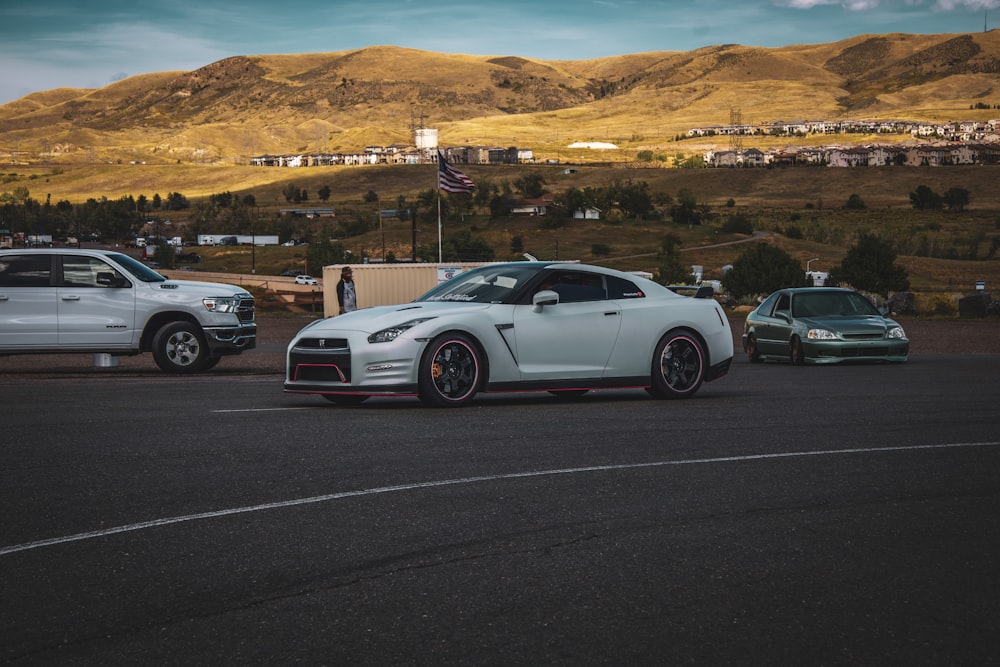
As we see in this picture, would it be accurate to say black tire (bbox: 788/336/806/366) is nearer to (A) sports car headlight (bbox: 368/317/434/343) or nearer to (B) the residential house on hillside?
(A) sports car headlight (bbox: 368/317/434/343)

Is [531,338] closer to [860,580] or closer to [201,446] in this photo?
[201,446]

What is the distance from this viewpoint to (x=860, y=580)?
17.7 ft

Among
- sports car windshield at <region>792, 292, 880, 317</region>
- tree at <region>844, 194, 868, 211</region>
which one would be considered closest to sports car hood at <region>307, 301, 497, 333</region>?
sports car windshield at <region>792, 292, 880, 317</region>

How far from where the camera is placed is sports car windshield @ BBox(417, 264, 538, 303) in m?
12.8

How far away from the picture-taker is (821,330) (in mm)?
20172

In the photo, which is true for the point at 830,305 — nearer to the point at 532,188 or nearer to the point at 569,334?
the point at 569,334

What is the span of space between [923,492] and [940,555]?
1.74 meters

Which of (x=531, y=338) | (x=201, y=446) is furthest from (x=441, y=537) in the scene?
(x=531, y=338)

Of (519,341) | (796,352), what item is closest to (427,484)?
(519,341)

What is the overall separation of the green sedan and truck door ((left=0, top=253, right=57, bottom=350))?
11.6m

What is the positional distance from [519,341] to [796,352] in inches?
372

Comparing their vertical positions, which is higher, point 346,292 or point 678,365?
point 346,292

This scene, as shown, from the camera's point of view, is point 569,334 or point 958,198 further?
point 958,198

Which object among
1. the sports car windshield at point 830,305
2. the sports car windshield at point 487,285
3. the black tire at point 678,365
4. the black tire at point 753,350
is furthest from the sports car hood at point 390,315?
the black tire at point 753,350
